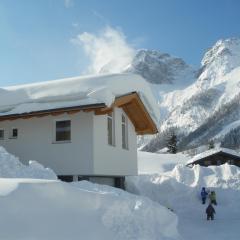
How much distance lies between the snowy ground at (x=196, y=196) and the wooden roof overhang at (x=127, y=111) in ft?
9.71

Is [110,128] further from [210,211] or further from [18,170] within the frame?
[18,170]

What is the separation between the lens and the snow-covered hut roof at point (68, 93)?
656 inches

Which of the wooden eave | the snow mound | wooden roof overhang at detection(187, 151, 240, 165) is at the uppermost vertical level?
the wooden eave

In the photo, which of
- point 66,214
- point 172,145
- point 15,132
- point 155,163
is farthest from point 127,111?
point 172,145

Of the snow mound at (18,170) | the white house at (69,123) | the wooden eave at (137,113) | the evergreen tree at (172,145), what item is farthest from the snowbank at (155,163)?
the snow mound at (18,170)

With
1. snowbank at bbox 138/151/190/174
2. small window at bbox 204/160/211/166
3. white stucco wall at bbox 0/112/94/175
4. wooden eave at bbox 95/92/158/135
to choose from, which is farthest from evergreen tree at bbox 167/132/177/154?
white stucco wall at bbox 0/112/94/175

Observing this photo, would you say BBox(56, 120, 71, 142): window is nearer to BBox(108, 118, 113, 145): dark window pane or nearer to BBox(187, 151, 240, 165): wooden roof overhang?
BBox(108, 118, 113, 145): dark window pane

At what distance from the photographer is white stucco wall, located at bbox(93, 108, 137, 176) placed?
58.5ft

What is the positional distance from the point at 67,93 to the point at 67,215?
33.7 feet

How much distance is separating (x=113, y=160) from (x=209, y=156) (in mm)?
34404

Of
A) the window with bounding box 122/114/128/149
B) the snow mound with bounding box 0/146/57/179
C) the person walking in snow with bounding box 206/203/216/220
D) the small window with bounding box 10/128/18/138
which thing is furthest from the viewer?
the window with bounding box 122/114/128/149

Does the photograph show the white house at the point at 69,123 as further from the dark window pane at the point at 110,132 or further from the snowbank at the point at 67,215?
the snowbank at the point at 67,215

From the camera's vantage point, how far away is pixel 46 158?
17.9 meters

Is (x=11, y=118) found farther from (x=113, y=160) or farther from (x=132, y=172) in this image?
(x=132, y=172)
